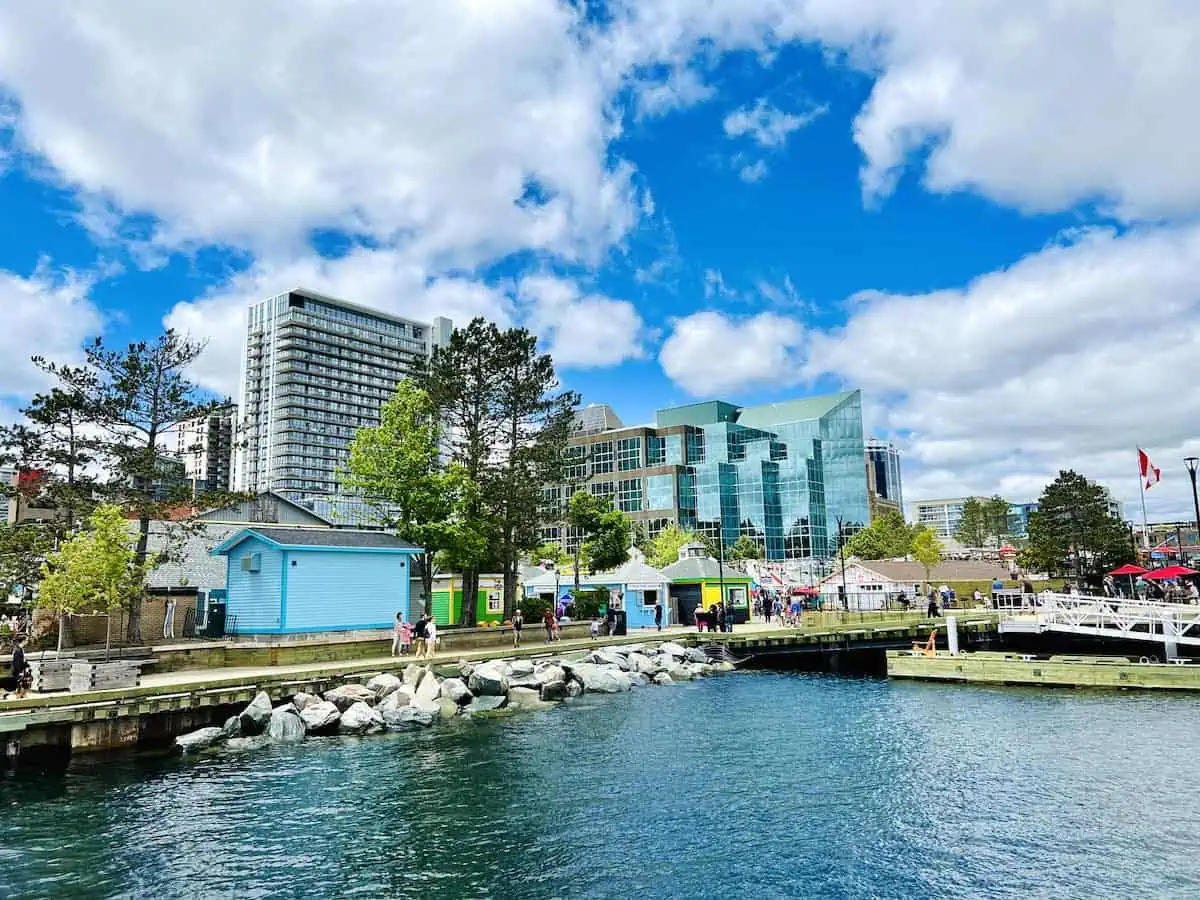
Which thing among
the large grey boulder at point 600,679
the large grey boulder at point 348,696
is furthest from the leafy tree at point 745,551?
the large grey boulder at point 348,696

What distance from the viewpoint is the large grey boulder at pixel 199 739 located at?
20344 mm

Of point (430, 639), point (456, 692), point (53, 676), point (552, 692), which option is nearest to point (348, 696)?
point (456, 692)

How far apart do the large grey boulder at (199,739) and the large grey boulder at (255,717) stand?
0.65 m

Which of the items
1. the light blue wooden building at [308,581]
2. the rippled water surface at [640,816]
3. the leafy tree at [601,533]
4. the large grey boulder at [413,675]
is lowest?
the rippled water surface at [640,816]

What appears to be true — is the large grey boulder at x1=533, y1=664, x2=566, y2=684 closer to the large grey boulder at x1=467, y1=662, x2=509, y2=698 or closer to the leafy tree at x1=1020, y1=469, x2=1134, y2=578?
the large grey boulder at x1=467, y1=662, x2=509, y2=698

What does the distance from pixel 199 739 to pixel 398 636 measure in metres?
10.0

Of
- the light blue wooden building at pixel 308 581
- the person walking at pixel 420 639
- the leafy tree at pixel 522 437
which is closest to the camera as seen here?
the light blue wooden building at pixel 308 581

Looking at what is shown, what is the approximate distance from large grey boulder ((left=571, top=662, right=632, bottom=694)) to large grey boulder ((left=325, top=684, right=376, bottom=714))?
8.78 meters

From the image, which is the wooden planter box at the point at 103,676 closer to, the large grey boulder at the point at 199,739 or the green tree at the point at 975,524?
the large grey boulder at the point at 199,739

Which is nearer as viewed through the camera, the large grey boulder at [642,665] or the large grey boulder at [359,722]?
the large grey boulder at [359,722]

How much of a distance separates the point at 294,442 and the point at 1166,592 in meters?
142

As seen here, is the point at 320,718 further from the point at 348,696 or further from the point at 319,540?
the point at 319,540

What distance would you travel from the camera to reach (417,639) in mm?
32312

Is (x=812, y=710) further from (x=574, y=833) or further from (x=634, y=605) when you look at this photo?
(x=634, y=605)
